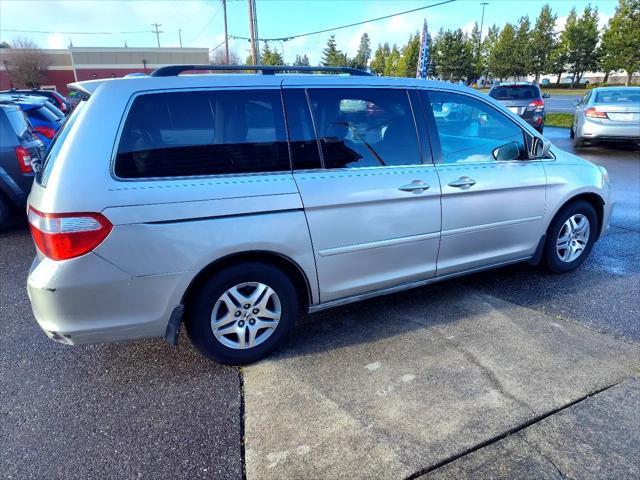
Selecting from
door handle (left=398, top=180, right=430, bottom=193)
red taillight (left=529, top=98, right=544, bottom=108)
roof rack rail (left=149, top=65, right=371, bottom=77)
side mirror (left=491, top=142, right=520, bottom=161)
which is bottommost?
red taillight (left=529, top=98, right=544, bottom=108)

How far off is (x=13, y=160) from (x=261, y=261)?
4.73 m

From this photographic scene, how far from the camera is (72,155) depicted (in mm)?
2412

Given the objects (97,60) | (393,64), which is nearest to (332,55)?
(393,64)

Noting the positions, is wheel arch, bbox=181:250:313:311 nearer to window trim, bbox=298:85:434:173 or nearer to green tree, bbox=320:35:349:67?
window trim, bbox=298:85:434:173

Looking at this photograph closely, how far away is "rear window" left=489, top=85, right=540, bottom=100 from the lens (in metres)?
14.1

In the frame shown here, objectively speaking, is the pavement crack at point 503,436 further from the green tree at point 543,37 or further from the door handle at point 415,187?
the green tree at point 543,37

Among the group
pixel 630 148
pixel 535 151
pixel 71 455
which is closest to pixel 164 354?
pixel 71 455

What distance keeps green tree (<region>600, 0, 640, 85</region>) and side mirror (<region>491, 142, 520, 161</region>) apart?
144 ft

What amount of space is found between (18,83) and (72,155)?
61.1m

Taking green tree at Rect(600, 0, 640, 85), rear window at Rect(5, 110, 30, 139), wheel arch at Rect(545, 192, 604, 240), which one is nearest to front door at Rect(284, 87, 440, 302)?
wheel arch at Rect(545, 192, 604, 240)

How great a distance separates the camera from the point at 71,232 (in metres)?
2.36

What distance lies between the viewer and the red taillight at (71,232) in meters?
2.35

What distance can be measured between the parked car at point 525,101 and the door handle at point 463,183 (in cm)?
1111

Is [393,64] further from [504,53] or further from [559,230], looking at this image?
[559,230]
